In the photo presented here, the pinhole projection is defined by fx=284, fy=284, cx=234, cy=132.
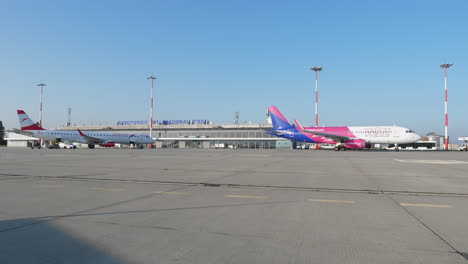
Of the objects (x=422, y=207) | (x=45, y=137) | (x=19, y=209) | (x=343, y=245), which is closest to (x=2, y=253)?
(x=19, y=209)

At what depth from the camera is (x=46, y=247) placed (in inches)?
151

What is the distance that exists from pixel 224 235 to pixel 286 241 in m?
0.95

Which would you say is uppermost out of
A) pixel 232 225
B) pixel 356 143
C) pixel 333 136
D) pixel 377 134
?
pixel 377 134

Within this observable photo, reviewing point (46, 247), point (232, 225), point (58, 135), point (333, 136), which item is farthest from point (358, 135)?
point (58, 135)

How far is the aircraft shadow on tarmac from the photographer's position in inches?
137

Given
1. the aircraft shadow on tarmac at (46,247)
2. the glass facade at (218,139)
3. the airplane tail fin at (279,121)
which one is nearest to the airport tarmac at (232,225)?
the aircraft shadow on tarmac at (46,247)

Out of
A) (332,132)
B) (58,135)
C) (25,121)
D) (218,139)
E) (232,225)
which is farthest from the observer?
(218,139)

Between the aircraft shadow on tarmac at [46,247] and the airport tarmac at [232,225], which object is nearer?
the aircraft shadow on tarmac at [46,247]

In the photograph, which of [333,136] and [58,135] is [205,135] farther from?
[333,136]

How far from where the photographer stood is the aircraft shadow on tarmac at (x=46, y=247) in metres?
3.48

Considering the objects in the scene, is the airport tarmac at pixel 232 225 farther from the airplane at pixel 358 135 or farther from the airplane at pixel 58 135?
the airplane at pixel 58 135

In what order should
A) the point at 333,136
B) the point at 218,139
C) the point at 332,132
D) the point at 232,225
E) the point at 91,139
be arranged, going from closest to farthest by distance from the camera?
1. the point at 232,225
2. the point at 333,136
3. the point at 332,132
4. the point at 91,139
5. the point at 218,139

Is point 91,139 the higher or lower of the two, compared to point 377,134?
lower

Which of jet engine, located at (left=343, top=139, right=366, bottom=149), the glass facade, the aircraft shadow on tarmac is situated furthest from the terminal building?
the aircraft shadow on tarmac
